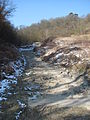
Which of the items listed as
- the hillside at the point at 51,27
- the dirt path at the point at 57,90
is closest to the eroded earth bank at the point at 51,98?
the dirt path at the point at 57,90

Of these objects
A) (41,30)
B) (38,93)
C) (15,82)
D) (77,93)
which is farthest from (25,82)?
(41,30)

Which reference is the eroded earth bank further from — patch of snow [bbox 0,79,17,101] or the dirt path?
patch of snow [bbox 0,79,17,101]

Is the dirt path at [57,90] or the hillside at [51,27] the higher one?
the hillside at [51,27]

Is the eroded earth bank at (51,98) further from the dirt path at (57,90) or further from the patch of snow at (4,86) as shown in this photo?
the patch of snow at (4,86)

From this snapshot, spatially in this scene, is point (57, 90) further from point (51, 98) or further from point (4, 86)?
point (4, 86)

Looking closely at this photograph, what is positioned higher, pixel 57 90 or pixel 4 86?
pixel 4 86

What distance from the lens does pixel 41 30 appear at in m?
74.8

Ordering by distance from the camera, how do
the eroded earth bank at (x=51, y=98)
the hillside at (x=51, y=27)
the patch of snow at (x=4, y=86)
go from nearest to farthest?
1. the eroded earth bank at (x=51, y=98)
2. the patch of snow at (x=4, y=86)
3. the hillside at (x=51, y=27)

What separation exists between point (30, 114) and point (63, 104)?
1432 mm

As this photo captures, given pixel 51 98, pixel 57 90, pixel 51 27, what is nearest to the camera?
pixel 51 98

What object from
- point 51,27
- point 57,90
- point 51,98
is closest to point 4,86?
point 57,90

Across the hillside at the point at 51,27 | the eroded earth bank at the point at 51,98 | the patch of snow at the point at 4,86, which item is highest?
the hillside at the point at 51,27

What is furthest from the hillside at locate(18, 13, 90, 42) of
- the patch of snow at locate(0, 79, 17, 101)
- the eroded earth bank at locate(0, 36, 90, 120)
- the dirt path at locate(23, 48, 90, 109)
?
the patch of snow at locate(0, 79, 17, 101)

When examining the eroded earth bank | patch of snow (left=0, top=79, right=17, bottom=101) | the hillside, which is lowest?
the eroded earth bank
